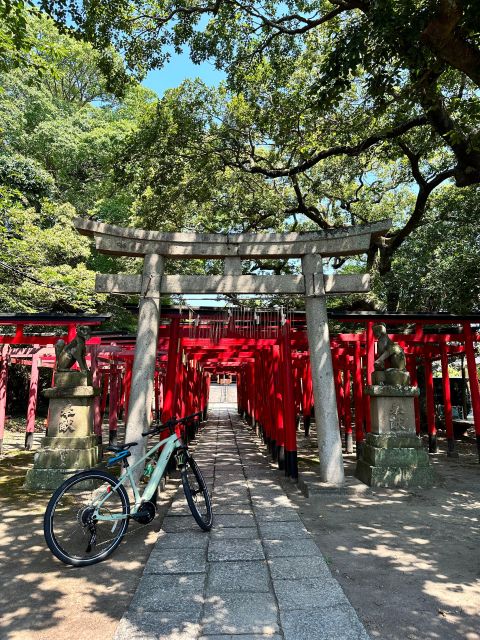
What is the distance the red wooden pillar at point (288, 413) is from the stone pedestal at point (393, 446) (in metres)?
1.29

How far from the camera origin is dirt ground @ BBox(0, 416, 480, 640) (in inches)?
112

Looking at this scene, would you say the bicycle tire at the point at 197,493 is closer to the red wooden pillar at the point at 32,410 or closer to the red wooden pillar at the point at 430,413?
Result: the red wooden pillar at the point at 430,413

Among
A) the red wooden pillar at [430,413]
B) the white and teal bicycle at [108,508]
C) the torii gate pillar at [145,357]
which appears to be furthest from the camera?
the red wooden pillar at [430,413]

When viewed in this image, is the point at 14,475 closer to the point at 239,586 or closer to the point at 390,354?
the point at 239,586

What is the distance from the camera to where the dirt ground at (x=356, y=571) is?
2.85 m

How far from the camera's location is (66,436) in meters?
7.41

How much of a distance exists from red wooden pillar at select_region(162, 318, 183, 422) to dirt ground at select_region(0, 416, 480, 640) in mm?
1894

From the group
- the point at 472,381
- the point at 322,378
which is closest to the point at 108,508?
the point at 322,378

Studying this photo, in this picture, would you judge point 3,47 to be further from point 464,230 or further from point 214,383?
point 214,383

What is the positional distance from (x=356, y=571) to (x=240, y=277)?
187 inches

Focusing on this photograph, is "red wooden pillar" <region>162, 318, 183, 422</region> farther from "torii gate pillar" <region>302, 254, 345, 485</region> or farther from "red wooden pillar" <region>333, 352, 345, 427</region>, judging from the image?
"red wooden pillar" <region>333, 352, 345, 427</region>

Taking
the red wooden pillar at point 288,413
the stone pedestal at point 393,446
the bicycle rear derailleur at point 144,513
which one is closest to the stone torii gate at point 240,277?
the red wooden pillar at point 288,413

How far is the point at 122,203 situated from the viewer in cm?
1922

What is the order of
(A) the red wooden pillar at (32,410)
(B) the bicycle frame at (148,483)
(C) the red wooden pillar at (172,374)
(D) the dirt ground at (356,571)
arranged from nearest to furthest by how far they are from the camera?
(D) the dirt ground at (356,571)
(B) the bicycle frame at (148,483)
(C) the red wooden pillar at (172,374)
(A) the red wooden pillar at (32,410)
